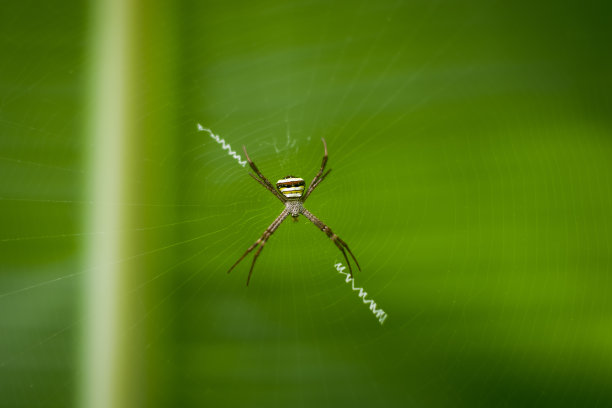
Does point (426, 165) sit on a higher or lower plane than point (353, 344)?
higher

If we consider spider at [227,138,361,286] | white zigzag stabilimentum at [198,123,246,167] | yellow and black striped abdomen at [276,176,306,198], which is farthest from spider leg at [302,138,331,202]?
white zigzag stabilimentum at [198,123,246,167]

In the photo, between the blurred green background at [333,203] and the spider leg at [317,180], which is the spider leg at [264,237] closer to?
the blurred green background at [333,203]

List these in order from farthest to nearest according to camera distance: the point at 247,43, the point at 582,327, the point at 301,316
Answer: the point at 247,43, the point at 301,316, the point at 582,327

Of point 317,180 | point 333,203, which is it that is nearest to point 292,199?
point 317,180

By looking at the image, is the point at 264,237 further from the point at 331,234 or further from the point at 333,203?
the point at 333,203

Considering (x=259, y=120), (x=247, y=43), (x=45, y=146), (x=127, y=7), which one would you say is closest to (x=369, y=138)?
(x=259, y=120)

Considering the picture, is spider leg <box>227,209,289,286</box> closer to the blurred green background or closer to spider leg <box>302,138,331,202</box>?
the blurred green background

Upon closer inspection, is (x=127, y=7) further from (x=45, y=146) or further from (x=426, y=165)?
(x=426, y=165)

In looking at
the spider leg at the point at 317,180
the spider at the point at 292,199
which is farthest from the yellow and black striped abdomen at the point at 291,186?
the spider leg at the point at 317,180
